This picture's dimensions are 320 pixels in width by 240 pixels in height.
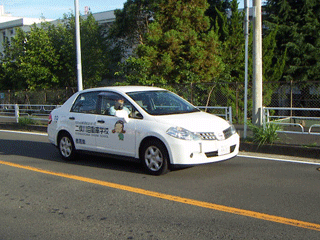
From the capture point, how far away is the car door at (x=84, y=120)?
8.49 meters

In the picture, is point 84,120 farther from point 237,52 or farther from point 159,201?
point 237,52

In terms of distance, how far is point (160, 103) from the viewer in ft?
26.8

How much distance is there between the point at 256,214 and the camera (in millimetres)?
5176

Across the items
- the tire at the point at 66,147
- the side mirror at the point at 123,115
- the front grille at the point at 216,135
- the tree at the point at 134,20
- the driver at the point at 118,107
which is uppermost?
the tree at the point at 134,20

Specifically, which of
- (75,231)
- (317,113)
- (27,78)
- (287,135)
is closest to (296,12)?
(317,113)

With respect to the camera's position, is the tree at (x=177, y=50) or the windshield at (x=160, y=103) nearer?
the windshield at (x=160, y=103)

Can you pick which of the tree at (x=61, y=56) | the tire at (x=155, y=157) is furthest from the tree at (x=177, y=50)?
the tire at (x=155, y=157)

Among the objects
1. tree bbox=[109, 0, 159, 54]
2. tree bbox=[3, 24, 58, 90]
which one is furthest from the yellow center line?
tree bbox=[3, 24, 58, 90]

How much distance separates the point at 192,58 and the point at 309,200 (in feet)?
49.9

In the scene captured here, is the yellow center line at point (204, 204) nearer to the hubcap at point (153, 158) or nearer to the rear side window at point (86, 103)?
the hubcap at point (153, 158)

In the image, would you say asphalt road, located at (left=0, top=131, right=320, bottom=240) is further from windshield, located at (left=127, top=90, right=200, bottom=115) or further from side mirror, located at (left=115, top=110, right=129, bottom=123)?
windshield, located at (left=127, top=90, right=200, bottom=115)

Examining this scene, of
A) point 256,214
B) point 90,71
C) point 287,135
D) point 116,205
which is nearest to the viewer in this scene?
point 256,214

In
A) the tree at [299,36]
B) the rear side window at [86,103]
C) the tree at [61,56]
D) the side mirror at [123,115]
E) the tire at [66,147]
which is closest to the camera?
the side mirror at [123,115]

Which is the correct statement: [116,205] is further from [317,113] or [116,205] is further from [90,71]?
[90,71]
